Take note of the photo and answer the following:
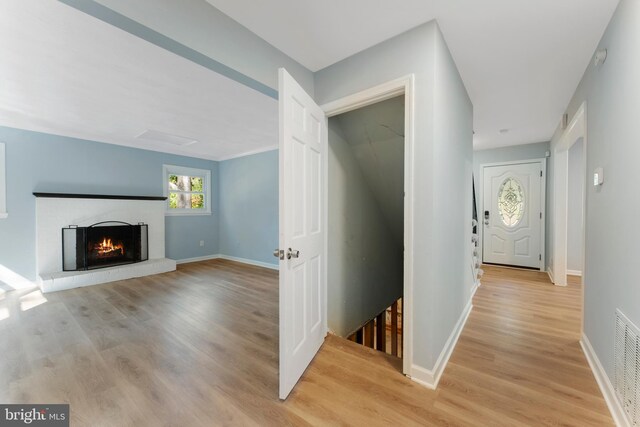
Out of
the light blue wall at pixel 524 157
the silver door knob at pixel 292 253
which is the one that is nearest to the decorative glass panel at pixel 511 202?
the light blue wall at pixel 524 157

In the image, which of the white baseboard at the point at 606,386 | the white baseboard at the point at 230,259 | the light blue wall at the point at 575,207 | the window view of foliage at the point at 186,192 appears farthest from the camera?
the window view of foliage at the point at 186,192

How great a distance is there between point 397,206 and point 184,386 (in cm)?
275

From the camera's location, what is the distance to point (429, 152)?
1.61 meters

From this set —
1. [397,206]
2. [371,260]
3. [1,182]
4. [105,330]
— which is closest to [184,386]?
[105,330]

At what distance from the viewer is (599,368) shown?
1698mm

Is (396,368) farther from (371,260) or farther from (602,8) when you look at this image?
(602,8)

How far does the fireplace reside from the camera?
13.1ft

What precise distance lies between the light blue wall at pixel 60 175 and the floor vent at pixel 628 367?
243 inches

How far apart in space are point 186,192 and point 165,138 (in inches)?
64.5

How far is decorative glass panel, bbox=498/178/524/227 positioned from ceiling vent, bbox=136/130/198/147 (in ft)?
19.2

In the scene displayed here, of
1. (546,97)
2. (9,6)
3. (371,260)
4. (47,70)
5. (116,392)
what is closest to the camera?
(9,6)

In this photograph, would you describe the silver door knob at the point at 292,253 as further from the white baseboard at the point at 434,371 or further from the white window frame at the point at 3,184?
the white window frame at the point at 3,184

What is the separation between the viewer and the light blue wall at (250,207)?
197 inches

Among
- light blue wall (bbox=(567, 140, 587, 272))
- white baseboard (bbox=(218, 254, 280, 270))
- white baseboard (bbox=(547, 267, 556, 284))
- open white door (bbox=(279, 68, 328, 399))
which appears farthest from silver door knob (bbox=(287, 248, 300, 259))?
light blue wall (bbox=(567, 140, 587, 272))
